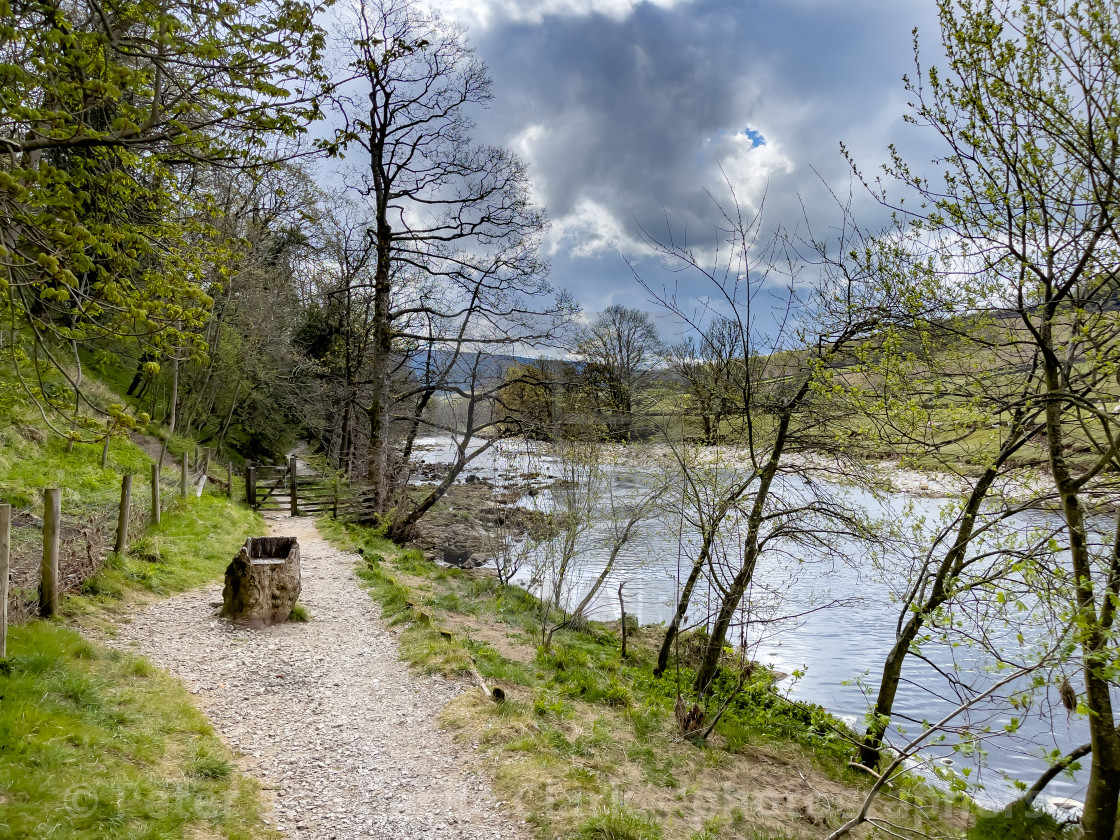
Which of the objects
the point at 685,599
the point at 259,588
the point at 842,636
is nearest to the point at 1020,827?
the point at 685,599

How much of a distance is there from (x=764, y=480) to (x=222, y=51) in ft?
24.3

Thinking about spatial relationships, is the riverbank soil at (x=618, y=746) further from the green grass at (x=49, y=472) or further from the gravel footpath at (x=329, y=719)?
the green grass at (x=49, y=472)

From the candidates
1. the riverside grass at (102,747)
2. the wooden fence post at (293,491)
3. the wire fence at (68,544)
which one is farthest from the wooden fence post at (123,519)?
the wooden fence post at (293,491)

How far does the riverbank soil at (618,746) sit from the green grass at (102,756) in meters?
2.09

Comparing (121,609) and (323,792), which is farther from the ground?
(121,609)

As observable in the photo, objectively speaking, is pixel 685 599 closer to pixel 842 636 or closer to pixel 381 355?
pixel 842 636

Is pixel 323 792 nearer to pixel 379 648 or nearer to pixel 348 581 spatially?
pixel 379 648

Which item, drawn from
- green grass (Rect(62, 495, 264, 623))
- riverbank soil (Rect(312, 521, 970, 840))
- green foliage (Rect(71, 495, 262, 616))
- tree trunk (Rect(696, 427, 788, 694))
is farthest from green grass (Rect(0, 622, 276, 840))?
tree trunk (Rect(696, 427, 788, 694))

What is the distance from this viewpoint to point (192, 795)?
13.6 ft

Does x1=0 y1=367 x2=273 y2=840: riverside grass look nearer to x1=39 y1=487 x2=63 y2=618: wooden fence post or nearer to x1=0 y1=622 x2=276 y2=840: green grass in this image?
x1=0 y1=622 x2=276 y2=840: green grass

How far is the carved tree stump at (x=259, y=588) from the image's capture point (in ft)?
25.9

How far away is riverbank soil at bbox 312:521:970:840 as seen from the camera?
5121 millimetres

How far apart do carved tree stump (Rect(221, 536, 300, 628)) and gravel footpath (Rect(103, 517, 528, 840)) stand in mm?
194

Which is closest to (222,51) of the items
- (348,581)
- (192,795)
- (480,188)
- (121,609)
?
(192,795)
